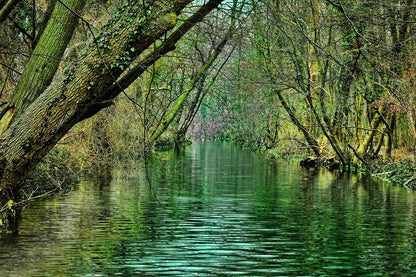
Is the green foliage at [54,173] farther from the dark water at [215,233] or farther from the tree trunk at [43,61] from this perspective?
the tree trunk at [43,61]

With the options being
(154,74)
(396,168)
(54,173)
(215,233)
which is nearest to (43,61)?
(154,74)

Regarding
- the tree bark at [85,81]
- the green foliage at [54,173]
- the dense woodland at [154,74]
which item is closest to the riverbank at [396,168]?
the dense woodland at [154,74]

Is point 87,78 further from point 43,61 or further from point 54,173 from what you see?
point 54,173

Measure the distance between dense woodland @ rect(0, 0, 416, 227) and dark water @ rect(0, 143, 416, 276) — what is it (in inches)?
41.8

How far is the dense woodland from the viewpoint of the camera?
32.7 feet

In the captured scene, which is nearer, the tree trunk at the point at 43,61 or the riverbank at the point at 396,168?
the tree trunk at the point at 43,61

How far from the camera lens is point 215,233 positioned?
464 inches

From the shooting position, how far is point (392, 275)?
855 cm

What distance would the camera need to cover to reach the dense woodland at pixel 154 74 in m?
9.98

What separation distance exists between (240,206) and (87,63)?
712 centimetres

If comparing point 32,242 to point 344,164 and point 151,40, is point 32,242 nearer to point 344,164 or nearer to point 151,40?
point 151,40

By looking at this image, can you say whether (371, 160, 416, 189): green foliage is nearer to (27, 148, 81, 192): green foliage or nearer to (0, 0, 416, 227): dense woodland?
(0, 0, 416, 227): dense woodland

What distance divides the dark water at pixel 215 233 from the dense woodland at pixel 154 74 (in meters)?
1.06

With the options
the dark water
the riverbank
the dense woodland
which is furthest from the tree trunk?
the riverbank
